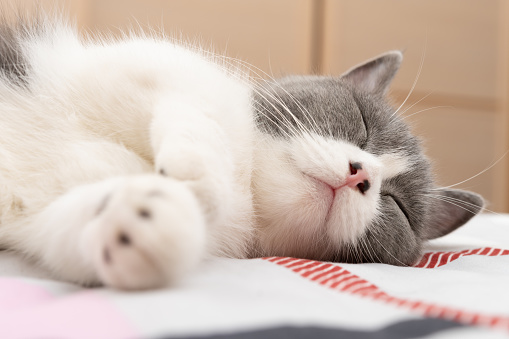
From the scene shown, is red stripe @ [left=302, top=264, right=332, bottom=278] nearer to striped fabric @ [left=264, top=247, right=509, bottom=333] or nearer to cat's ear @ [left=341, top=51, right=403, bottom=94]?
striped fabric @ [left=264, top=247, right=509, bottom=333]

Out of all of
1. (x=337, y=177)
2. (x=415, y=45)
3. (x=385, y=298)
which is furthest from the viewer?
(x=415, y=45)

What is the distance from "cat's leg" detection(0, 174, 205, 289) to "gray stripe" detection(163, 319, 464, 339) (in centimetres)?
13

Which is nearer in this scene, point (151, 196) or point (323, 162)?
point (151, 196)

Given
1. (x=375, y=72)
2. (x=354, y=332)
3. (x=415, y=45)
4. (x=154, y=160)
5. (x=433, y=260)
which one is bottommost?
(x=433, y=260)

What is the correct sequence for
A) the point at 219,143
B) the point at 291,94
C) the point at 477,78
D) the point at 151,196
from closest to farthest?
1. the point at 151,196
2. the point at 219,143
3. the point at 291,94
4. the point at 477,78

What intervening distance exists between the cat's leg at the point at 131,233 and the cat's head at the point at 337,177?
335 mm

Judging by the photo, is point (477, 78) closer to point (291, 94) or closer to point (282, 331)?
point (291, 94)

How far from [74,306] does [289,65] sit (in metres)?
2.65

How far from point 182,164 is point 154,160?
0.52 feet

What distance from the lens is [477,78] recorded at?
3570mm

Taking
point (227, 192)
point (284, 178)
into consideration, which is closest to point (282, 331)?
point (227, 192)

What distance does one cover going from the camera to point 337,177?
0.92 m

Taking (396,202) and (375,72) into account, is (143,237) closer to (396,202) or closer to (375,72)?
(396,202)

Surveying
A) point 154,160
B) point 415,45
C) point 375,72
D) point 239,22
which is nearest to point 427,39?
point 415,45
